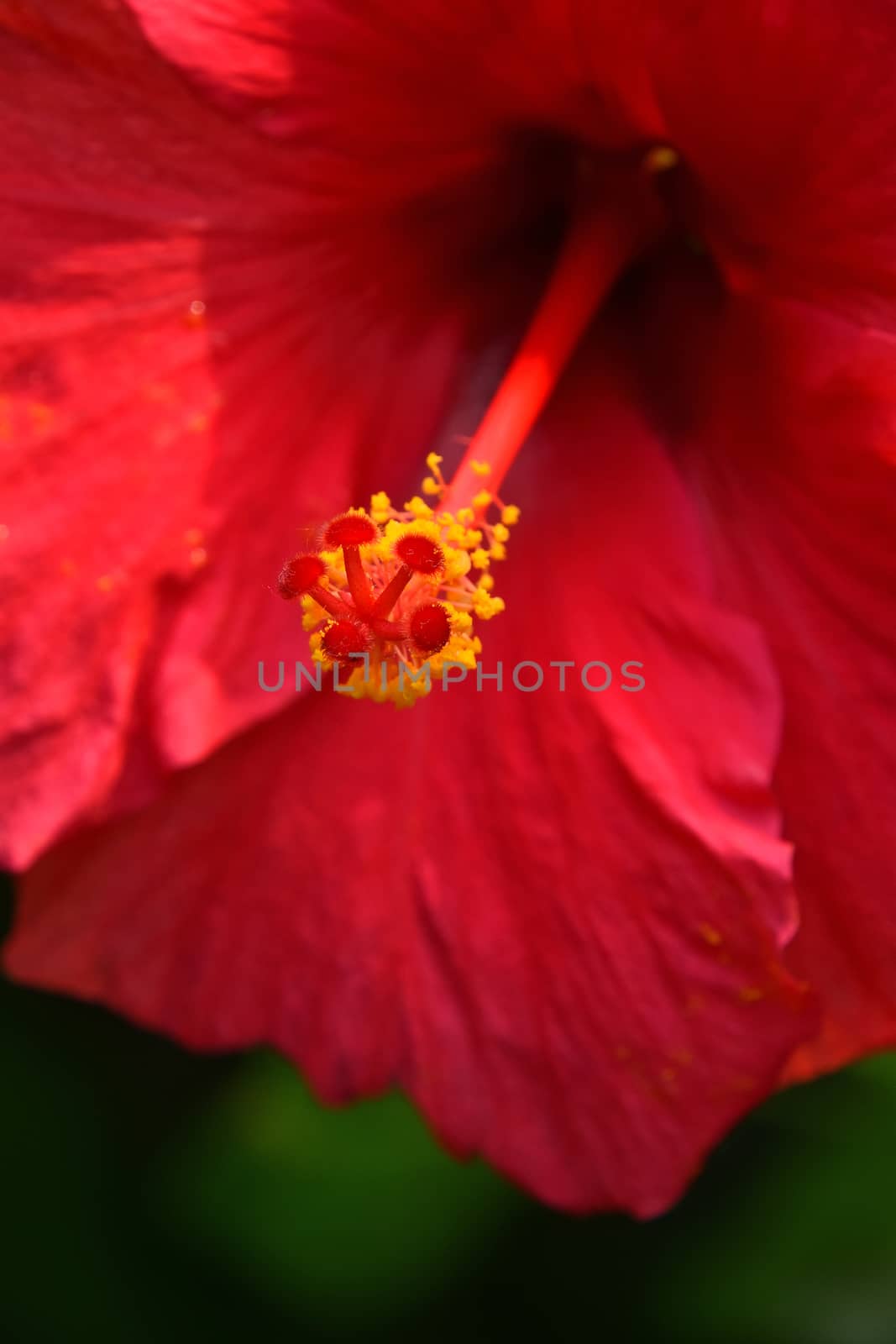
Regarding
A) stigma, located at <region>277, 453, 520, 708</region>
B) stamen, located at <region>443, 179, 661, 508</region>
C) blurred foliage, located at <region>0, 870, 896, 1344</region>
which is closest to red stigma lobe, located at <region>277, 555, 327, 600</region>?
stigma, located at <region>277, 453, 520, 708</region>

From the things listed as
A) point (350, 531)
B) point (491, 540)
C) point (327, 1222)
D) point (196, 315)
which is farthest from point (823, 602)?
point (327, 1222)

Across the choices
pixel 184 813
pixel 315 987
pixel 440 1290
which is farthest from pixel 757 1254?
pixel 184 813

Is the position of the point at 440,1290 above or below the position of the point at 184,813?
below

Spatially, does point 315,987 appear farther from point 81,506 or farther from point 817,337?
point 817,337

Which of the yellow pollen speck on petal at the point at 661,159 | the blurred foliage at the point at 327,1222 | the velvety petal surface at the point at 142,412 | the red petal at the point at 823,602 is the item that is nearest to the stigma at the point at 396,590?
the velvety petal surface at the point at 142,412

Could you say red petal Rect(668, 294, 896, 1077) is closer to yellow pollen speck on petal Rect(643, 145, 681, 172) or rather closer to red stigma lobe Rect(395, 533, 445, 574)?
yellow pollen speck on petal Rect(643, 145, 681, 172)
